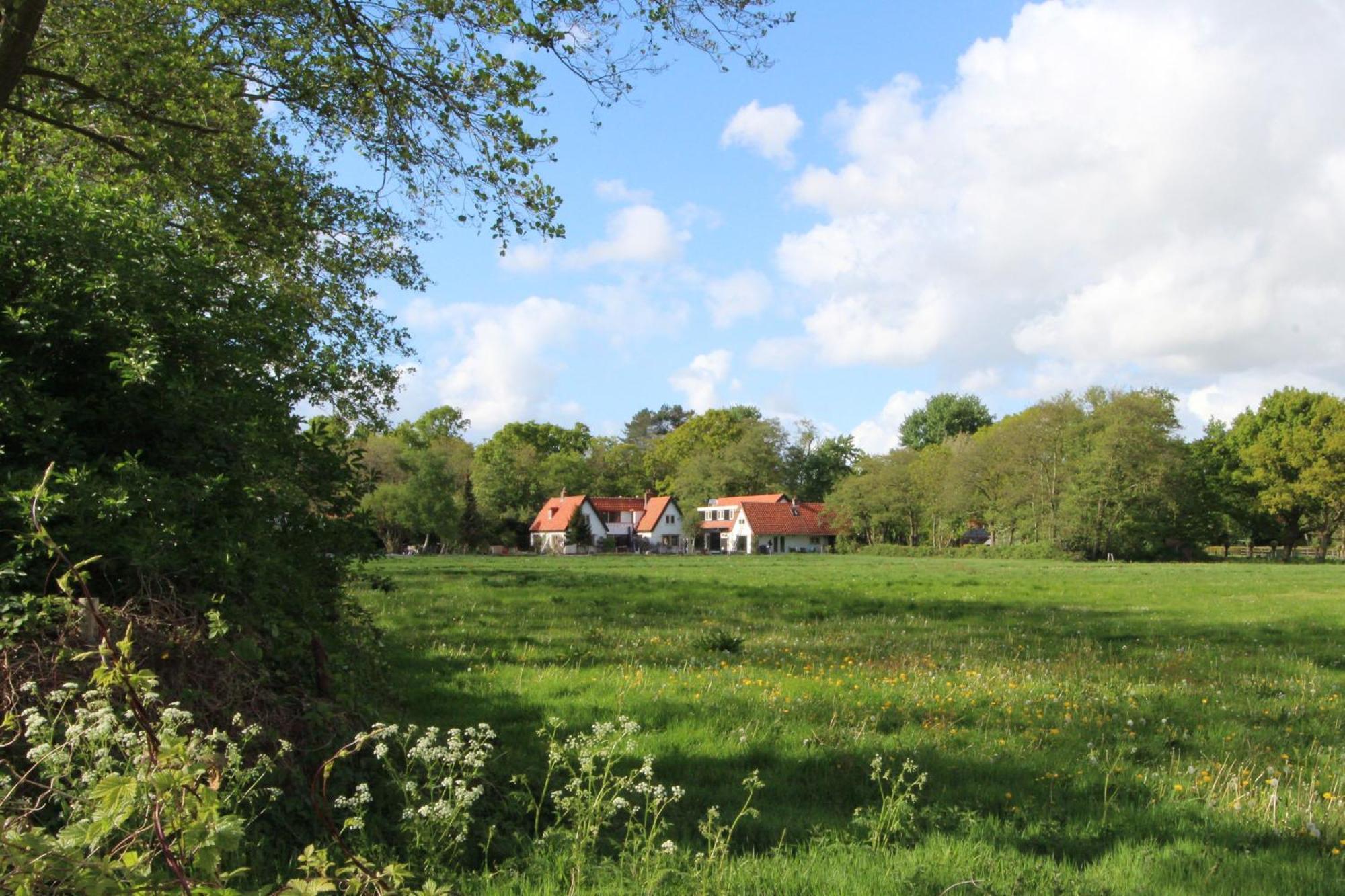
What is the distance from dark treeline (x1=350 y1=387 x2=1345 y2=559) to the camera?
6988cm

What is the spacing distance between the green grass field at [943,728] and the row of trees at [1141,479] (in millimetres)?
56557

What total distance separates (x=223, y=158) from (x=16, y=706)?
9.84 m

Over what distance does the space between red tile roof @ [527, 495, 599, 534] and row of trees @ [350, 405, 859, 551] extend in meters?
1.61

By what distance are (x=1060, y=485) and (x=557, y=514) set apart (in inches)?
2092

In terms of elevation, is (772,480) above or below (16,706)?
above

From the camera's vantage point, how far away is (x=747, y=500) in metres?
109

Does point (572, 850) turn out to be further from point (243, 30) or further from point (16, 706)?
point (243, 30)

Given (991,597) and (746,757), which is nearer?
(746,757)

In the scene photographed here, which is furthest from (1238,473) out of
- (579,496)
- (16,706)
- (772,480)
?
(16,706)

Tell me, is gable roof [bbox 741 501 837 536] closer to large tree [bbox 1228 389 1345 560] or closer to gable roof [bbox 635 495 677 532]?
gable roof [bbox 635 495 677 532]

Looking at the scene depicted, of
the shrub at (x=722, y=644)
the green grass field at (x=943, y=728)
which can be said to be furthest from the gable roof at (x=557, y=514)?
the shrub at (x=722, y=644)

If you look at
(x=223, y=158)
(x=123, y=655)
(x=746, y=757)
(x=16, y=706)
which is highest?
(x=223, y=158)

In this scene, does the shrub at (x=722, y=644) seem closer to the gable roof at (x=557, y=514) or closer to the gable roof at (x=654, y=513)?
the gable roof at (x=557, y=514)

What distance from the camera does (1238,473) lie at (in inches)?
3044
